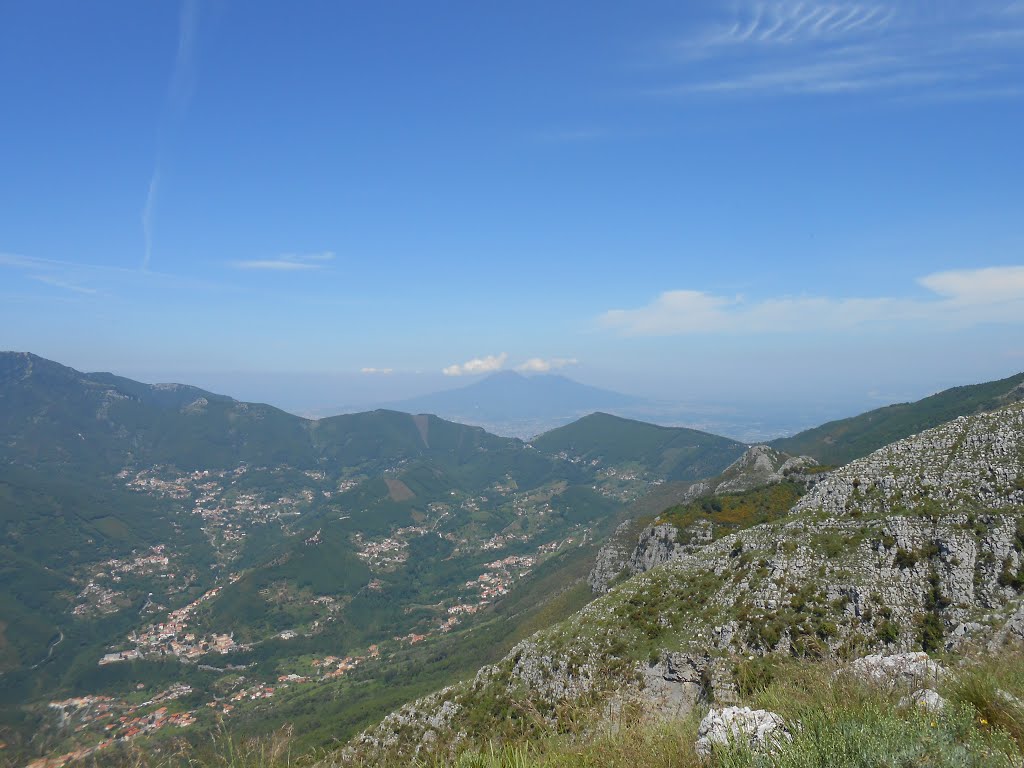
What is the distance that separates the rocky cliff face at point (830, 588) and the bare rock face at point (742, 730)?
14.9m

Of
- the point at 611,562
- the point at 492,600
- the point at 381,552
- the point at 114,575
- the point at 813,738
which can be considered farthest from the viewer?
the point at 381,552

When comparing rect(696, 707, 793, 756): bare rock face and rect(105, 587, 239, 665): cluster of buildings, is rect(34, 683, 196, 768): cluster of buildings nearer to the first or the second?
rect(105, 587, 239, 665): cluster of buildings

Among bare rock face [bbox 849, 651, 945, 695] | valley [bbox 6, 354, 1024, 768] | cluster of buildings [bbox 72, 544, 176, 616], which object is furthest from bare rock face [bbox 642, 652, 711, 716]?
cluster of buildings [bbox 72, 544, 176, 616]

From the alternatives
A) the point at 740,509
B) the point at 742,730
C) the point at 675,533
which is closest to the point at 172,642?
the point at 675,533

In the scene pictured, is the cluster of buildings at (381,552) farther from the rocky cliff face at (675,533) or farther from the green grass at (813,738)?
the green grass at (813,738)

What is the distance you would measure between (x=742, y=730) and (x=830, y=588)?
26.1 metres

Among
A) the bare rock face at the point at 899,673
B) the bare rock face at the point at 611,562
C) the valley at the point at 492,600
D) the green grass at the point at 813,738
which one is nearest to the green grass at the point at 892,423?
the valley at the point at 492,600

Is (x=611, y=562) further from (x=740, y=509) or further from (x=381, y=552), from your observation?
(x=381, y=552)

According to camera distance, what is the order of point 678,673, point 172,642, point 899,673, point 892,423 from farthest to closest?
point 172,642 < point 892,423 < point 678,673 < point 899,673

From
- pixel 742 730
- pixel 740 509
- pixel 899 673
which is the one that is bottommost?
pixel 740 509

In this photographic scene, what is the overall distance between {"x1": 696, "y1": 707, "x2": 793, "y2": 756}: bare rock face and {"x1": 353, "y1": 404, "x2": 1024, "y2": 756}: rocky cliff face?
14932mm

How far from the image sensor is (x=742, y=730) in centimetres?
609

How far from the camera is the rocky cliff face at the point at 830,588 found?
957 inches

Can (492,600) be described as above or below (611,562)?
below
